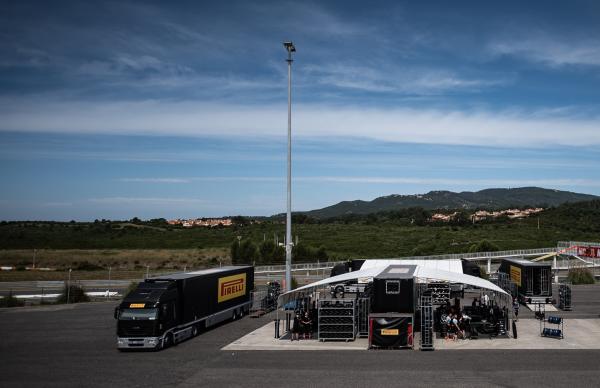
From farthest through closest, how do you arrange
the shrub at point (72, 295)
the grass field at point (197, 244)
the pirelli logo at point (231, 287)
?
1. the grass field at point (197, 244)
2. the shrub at point (72, 295)
3. the pirelli logo at point (231, 287)

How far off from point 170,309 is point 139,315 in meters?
1.52

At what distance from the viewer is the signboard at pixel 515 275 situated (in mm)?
40566

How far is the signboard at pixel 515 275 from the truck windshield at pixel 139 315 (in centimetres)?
2808

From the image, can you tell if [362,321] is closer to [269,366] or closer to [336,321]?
[336,321]

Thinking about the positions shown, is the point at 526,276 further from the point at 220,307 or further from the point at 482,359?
the point at 220,307

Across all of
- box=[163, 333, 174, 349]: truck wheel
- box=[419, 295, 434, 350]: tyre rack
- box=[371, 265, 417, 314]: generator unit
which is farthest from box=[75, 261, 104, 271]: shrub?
box=[419, 295, 434, 350]: tyre rack

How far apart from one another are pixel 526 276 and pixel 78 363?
99.4 ft

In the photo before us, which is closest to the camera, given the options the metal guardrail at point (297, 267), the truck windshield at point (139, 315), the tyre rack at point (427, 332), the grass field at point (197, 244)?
the truck windshield at point (139, 315)

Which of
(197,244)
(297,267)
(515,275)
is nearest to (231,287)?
(515,275)

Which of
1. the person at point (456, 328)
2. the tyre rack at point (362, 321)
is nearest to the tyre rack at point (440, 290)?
the person at point (456, 328)

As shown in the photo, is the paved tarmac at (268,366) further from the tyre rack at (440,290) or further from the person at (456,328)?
the tyre rack at (440,290)

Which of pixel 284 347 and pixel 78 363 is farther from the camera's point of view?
pixel 284 347

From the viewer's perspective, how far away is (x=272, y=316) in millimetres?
35656

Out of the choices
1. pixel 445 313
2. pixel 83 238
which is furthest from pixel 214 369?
pixel 83 238
